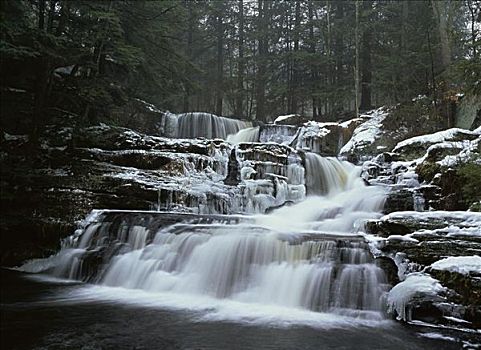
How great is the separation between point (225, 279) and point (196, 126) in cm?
1376

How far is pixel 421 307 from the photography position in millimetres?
5324

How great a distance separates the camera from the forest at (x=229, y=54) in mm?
9273

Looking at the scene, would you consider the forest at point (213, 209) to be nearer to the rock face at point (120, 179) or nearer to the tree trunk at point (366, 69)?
the rock face at point (120, 179)

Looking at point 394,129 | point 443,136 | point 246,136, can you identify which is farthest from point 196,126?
point 443,136

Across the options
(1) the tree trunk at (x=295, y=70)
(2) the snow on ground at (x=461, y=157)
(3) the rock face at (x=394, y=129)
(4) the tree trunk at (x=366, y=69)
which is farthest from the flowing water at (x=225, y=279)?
(1) the tree trunk at (x=295, y=70)

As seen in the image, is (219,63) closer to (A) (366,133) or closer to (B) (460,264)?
(A) (366,133)

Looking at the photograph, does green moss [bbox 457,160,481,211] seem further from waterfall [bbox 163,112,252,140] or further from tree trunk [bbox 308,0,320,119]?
tree trunk [bbox 308,0,320,119]

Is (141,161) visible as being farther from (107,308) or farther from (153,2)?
(107,308)

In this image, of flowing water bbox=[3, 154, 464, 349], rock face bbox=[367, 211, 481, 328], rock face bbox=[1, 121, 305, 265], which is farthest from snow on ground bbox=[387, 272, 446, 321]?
rock face bbox=[1, 121, 305, 265]

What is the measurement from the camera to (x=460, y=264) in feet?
17.5

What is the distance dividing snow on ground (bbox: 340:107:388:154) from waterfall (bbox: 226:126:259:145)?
152 inches

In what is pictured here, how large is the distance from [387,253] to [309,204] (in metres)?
5.61

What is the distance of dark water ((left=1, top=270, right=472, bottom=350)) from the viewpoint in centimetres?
432

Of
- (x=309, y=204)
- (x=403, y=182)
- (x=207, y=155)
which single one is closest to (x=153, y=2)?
(x=207, y=155)
